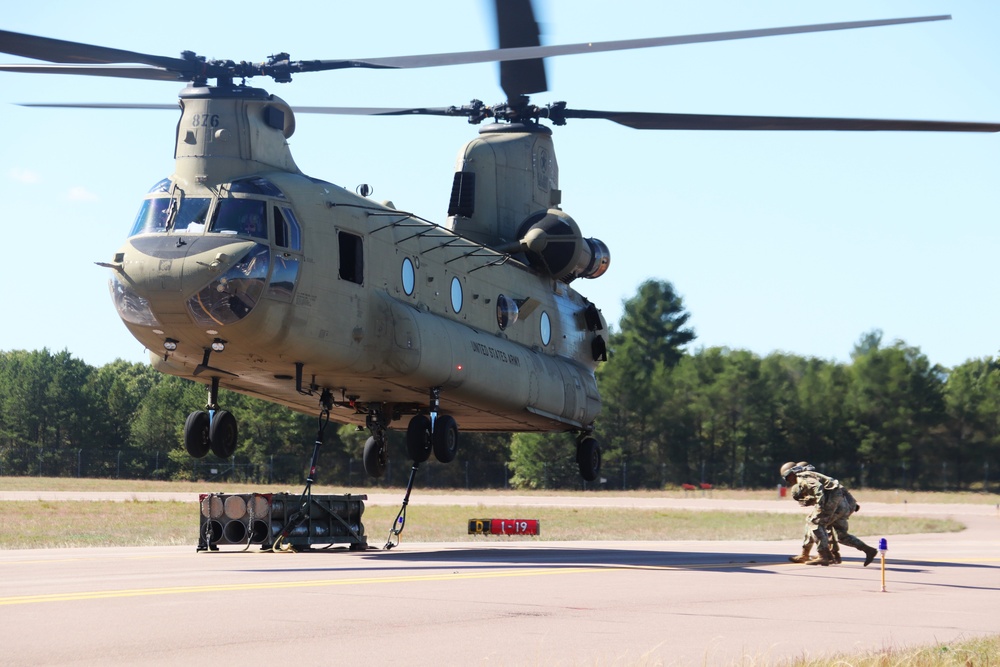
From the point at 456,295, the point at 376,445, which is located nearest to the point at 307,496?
the point at 376,445

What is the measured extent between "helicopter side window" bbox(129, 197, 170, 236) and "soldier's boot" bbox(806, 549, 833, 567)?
12252 millimetres

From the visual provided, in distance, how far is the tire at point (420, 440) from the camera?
23484 mm

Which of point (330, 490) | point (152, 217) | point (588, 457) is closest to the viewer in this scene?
point (152, 217)

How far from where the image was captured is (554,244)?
28.6m

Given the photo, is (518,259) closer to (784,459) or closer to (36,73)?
(36,73)

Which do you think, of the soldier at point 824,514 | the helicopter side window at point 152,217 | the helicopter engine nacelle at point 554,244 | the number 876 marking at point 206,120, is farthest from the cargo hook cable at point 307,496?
the soldier at point 824,514

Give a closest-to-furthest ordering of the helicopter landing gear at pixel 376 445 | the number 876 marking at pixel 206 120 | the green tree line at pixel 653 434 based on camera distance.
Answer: the number 876 marking at pixel 206 120
the helicopter landing gear at pixel 376 445
the green tree line at pixel 653 434

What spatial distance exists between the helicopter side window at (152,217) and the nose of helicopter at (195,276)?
0.25 meters

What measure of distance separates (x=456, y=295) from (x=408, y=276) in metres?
1.86

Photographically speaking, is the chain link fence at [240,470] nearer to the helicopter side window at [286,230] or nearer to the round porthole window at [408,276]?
the round porthole window at [408,276]

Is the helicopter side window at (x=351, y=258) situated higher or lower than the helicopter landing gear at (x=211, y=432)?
higher

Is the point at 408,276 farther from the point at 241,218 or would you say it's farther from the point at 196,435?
the point at 196,435

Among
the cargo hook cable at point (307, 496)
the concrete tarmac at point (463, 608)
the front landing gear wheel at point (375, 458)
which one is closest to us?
the concrete tarmac at point (463, 608)

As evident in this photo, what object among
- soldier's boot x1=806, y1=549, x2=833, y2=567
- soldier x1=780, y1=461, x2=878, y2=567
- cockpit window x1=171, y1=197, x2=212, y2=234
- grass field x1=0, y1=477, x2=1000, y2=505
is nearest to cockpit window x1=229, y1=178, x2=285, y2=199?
cockpit window x1=171, y1=197, x2=212, y2=234
